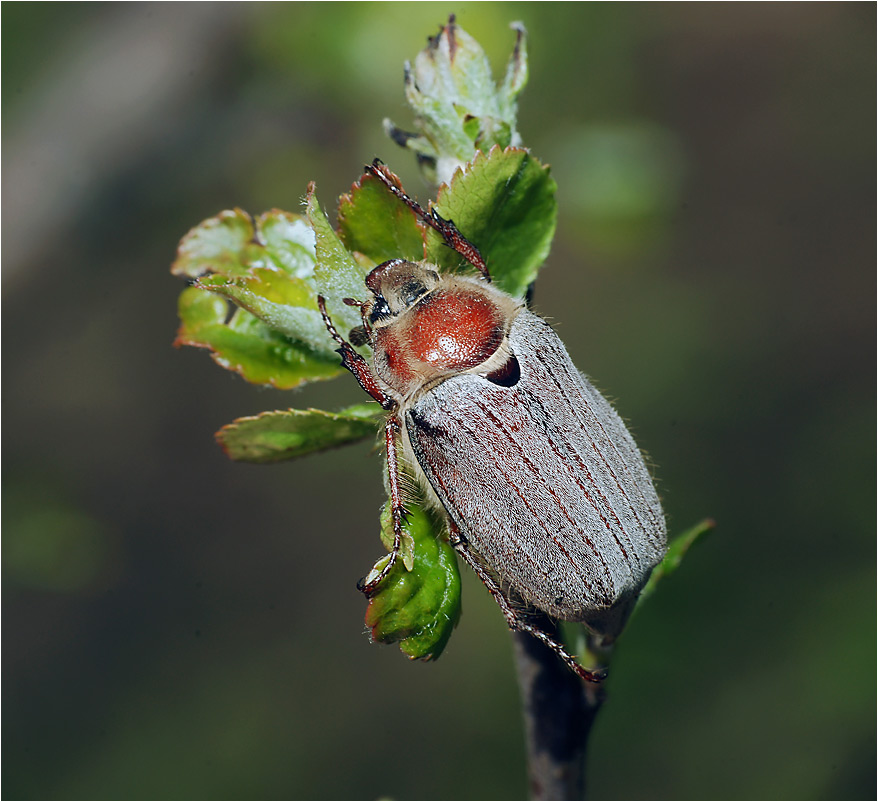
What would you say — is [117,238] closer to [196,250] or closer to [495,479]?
[196,250]

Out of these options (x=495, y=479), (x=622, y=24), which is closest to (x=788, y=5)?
(x=622, y=24)

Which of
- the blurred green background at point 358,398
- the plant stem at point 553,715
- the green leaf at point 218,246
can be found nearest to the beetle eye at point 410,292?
the green leaf at point 218,246

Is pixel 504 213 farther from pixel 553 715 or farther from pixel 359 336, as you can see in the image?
pixel 553 715

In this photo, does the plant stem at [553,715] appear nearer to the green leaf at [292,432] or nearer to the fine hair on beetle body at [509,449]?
the fine hair on beetle body at [509,449]

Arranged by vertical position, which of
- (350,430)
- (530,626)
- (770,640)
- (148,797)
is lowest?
(770,640)

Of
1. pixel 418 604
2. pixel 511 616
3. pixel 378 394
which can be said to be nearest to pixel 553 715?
pixel 511 616

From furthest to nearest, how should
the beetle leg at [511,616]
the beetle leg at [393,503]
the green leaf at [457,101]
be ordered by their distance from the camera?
the green leaf at [457,101] < the beetle leg at [511,616] < the beetle leg at [393,503]
